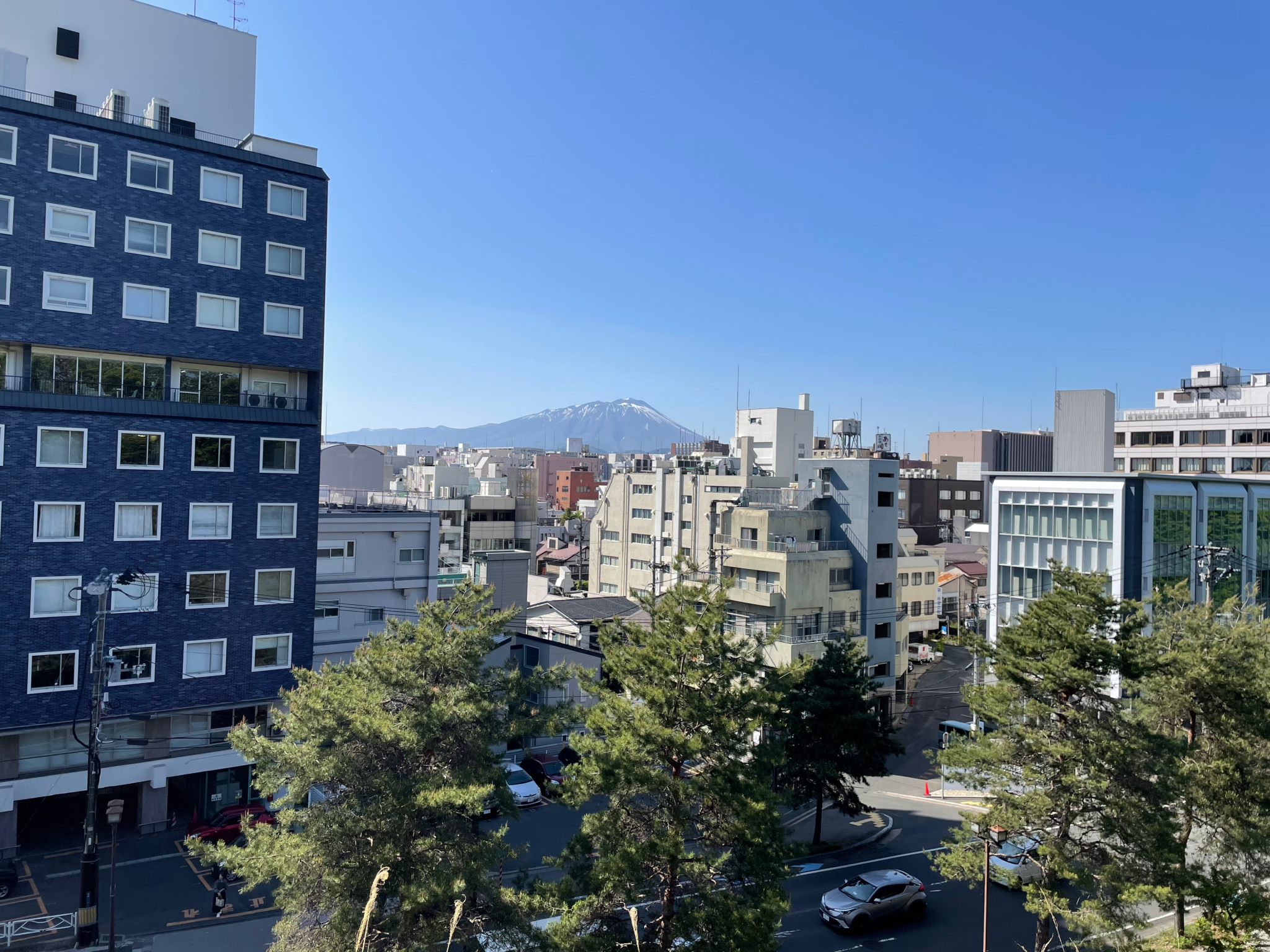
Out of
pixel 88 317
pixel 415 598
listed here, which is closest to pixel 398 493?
pixel 415 598

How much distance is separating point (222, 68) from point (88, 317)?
14.7m

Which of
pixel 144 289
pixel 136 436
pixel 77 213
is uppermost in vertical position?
pixel 77 213

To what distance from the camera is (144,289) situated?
31297mm

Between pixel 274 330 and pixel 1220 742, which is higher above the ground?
pixel 274 330

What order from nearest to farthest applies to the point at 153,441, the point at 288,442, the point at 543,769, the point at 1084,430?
1. the point at 153,441
2. the point at 288,442
3. the point at 543,769
4. the point at 1084,430

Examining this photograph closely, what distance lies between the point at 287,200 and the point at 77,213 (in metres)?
7.35

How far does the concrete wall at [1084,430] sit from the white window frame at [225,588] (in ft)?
131

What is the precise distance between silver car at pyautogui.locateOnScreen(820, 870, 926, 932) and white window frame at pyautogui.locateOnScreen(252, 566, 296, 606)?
22290 millimetres

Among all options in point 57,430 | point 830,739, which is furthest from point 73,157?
point 830,739

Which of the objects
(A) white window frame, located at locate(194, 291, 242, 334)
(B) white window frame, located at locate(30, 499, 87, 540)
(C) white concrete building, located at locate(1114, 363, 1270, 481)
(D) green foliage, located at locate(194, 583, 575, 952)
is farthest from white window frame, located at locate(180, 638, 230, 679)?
(C) white concrete building, located at locate(1114, 363, 1270, 481)

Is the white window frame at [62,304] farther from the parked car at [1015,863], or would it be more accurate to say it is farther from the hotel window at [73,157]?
the parked car at [1015,863]

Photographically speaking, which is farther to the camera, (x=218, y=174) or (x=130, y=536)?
(x=218, y=174)

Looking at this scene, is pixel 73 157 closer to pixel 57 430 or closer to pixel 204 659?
pixel 57 430

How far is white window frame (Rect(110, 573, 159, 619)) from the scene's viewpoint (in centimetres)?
3025
